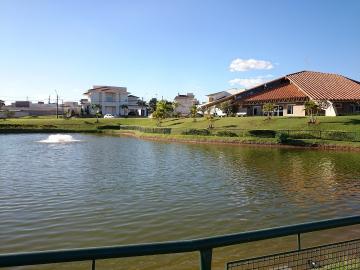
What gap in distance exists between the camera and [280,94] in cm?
7400

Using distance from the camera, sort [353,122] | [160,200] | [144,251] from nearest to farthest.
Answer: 1. [144,251]
2. [160,200]
3. [353,122]

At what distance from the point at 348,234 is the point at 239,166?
Result: 18.4 meters

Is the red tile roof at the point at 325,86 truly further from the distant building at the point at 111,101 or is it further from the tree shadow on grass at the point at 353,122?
A: the distant building at the point at 111,101

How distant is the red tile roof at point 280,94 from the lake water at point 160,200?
118 ft

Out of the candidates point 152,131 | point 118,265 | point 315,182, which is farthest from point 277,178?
point 152,131

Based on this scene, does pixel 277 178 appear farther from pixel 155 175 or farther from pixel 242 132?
pixel 242 132

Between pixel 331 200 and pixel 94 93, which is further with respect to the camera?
pixel 94 93

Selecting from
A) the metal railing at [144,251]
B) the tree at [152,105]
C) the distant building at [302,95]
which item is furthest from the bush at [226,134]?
the tree at [152,105]

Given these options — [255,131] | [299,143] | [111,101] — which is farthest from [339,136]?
[111,101]

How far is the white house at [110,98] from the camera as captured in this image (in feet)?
424

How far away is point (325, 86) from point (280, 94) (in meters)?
8.08

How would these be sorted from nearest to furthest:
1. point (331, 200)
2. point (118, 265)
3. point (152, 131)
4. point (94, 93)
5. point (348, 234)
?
1. point (118, 265)
2. point (348, 234)
3. point (331, 200)
4. point (152, 131)
5. point (94, 93)

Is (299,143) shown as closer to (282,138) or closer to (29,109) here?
(282,138)

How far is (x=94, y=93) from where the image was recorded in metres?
129
